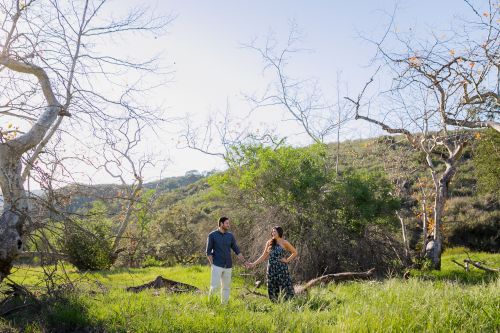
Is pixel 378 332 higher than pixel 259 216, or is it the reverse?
pixel 259 216

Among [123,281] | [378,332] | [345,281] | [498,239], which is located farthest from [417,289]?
[498,239]

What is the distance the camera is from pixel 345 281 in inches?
486

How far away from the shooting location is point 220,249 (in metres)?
9.25

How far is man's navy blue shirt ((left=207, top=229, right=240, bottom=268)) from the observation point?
363 inches

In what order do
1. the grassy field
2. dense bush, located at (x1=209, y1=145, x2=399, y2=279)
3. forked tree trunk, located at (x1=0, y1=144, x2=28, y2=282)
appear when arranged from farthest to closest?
dense bush, located at (x1=209, y1=145, x2=399, y2=279) < forked tree trunk, located at (x1=0, y1=144, x2=28, y2=282) < the grassy field

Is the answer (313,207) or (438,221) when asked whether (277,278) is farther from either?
(438,221)

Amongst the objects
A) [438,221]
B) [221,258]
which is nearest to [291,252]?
[221,258]

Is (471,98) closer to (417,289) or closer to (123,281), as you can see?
(417,289)

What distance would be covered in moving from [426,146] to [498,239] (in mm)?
11019

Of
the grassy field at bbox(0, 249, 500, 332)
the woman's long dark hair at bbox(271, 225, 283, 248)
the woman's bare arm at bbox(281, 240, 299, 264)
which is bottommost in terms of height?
the grassy field at bbox(0, 249, 500, 332)

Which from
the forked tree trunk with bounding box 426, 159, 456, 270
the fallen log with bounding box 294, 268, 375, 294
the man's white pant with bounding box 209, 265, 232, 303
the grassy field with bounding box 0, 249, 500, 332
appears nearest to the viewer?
the grassy field with bounding box 0, 249, 500, 332

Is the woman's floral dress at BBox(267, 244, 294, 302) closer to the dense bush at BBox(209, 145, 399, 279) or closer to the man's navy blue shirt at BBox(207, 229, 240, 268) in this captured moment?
the man's navy blue shirt at BBox(207, 229, 240, 268)

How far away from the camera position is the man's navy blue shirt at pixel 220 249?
30.2 ft

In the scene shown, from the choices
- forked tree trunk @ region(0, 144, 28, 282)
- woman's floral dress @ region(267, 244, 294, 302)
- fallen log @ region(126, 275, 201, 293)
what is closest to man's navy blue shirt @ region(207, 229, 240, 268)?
woman's floral dress @ region(267, 244, 294, 302)
